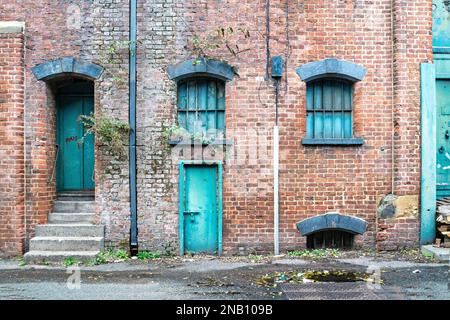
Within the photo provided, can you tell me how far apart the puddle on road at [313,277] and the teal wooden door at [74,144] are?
15.7 ft

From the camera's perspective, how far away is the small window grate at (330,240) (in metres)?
9.51

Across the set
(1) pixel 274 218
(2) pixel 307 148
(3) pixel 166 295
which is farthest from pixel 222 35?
(3) pixel 166 295

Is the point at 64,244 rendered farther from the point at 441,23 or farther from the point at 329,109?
the point at 441,23

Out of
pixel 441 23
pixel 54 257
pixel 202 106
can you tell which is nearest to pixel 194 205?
pixel 202 106

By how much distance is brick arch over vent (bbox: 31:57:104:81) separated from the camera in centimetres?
913

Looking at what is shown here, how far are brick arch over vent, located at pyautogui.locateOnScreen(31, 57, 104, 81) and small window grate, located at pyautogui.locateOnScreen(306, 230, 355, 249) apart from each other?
5.81 metres

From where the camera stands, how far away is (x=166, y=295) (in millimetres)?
6531

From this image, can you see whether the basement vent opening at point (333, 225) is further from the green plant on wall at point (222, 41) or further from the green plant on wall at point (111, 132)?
the green plant on wall at point (111, 132)

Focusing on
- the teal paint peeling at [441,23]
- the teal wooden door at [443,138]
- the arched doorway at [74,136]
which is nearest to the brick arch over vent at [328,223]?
the teal wooden door at [443,138]

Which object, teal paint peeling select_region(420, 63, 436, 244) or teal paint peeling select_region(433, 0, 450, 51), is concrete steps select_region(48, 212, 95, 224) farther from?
teal paint peeling select_region(433, 0, 450, 51)

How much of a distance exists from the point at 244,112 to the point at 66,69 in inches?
151

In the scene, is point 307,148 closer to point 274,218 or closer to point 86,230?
point 274,218

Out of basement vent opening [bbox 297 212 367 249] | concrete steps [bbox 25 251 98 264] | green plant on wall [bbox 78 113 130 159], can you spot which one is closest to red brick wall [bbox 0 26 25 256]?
concrete steps [bbox 25 251 98 264]

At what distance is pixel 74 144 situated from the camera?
993 centimetres
